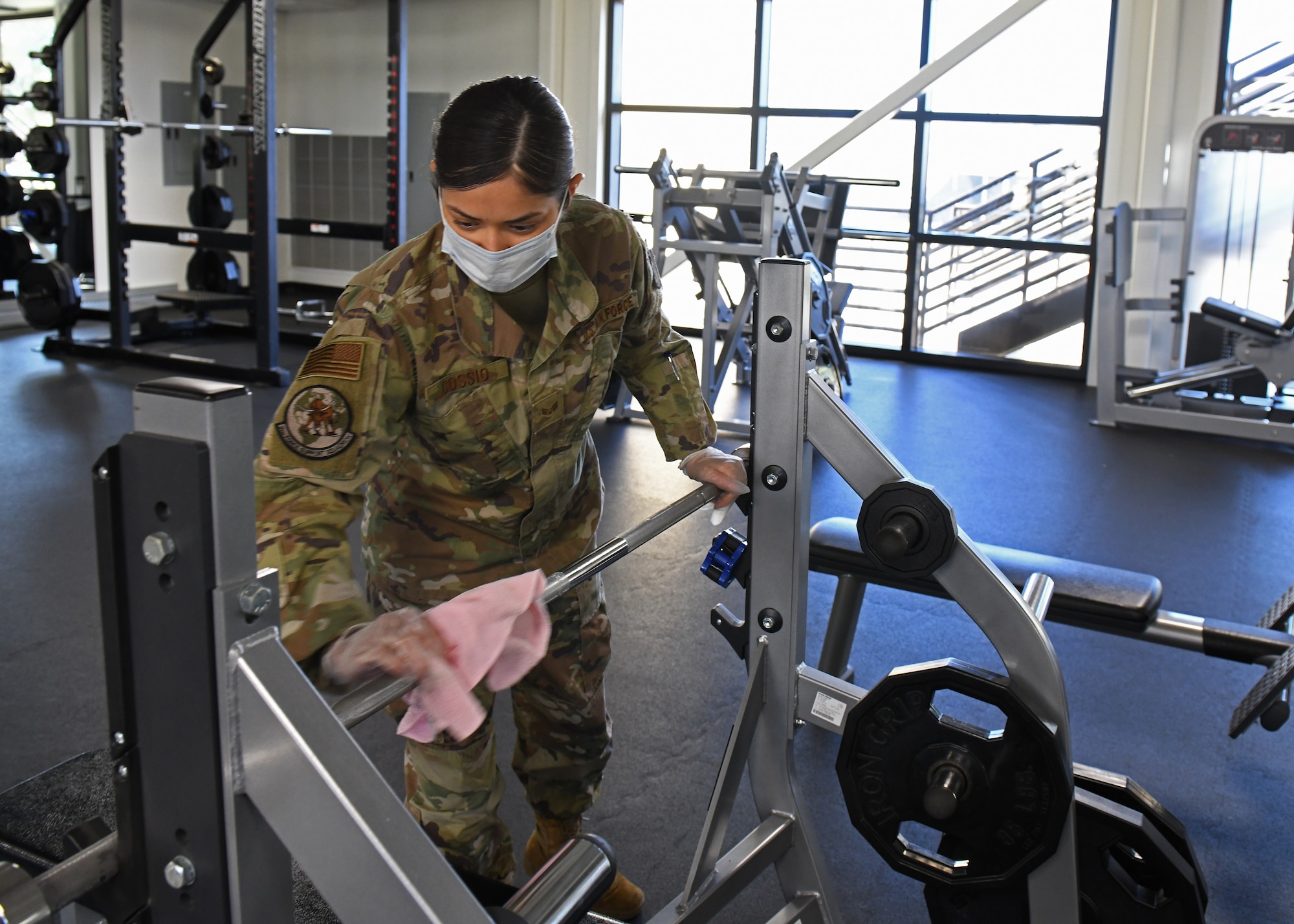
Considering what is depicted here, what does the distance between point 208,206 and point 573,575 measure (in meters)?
6.60

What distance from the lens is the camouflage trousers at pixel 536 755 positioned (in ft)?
4.95

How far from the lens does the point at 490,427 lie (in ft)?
4.64

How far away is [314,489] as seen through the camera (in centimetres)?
115

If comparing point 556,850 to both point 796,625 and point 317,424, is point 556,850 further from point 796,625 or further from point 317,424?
point 317,424

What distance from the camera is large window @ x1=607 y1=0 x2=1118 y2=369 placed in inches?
266

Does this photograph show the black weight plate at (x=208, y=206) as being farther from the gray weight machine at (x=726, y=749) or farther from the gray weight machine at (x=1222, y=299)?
the gray weight machine at (x=726, y=749)

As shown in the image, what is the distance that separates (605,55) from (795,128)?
1548 mm

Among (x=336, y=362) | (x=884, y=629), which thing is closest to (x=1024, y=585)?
(x=884, y=629)

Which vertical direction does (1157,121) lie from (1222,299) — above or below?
above

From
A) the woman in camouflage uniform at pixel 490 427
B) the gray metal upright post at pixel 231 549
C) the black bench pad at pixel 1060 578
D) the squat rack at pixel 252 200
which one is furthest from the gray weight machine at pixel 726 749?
the squat rack at pixel 252 200

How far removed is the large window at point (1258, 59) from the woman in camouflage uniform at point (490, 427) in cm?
587

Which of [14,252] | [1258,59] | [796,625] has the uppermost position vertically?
[1258,59]

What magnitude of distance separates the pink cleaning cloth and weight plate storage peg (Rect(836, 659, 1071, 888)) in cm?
55

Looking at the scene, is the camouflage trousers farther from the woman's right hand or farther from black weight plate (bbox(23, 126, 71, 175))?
black weight plate (bbox(23, 126, 71, 175))
